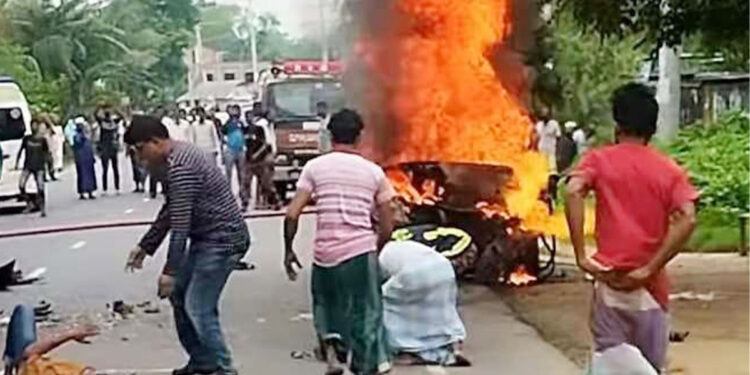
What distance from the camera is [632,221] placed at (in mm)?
6062

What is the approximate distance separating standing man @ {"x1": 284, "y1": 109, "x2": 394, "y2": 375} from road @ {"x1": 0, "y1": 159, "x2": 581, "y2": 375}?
1.20 metres

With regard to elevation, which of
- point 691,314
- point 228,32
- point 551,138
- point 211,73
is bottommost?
point 691,314

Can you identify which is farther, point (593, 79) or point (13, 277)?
point (593, 79)

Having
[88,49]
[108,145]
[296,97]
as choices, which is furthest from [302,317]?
[88,49]

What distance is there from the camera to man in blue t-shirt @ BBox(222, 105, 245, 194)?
26625 millimetres

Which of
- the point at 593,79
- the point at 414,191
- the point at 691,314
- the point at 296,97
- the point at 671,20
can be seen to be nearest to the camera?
the point at 691,314

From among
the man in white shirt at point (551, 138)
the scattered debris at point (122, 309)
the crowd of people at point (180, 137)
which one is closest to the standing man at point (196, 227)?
the scattered debris at point (122, 309)

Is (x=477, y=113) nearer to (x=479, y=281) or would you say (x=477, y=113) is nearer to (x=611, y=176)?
(x=479, y=281)

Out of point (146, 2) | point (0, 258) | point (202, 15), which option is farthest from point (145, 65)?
point (0, 258)

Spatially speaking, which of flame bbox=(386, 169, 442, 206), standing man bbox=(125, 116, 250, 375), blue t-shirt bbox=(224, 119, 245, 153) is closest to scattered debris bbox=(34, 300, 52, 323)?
flame bbox=(386, 169, 442, 206)

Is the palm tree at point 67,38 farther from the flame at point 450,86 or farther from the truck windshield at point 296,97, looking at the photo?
the flame at point 450,86

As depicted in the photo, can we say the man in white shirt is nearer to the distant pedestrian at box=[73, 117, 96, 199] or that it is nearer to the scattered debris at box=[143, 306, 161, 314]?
the scattered debris at box=[143, 306, 161, 314]

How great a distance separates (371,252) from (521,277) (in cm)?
627

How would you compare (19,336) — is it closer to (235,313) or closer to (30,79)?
(235,313)
